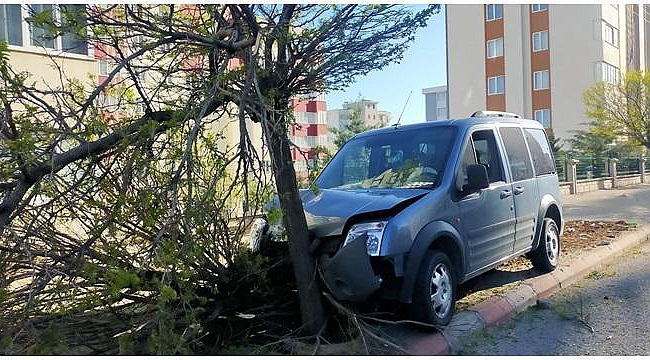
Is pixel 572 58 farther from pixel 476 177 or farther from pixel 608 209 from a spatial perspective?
pixel 476 177

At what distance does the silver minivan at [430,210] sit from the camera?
14.8ft

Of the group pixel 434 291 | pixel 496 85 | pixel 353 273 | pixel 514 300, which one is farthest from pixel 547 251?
pixel 496 85

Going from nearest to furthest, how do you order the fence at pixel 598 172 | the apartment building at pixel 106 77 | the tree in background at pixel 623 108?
the apartment building at pixel 106 77
the fence at pixel 598 172
the tree in background at pixel 623 108

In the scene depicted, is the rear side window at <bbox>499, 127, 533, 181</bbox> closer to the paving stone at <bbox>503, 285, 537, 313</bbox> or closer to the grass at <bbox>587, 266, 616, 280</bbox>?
the paving stone at <bbox>503, 285, 537, 313</bbox>

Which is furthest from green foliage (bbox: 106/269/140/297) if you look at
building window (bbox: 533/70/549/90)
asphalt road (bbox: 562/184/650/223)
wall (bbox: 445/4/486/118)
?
building window (bbox: 533/70/549/90)

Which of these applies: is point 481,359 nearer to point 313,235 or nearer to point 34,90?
point 313,235

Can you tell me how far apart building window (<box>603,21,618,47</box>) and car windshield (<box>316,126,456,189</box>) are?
37915 millimetres

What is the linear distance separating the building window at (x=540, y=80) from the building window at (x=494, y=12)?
17.1 feet

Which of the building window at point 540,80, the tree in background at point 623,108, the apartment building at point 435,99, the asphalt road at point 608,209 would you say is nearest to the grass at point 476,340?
the asphalt road at point 608,209

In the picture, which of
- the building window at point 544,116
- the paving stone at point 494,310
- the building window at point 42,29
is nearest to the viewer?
the building window at point 42,29

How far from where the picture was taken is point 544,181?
7289 mm

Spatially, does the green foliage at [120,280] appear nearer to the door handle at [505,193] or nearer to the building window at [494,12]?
the door handle at [505,193]

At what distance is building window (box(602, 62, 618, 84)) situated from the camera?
38.0 m

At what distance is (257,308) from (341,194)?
51.7 inches
